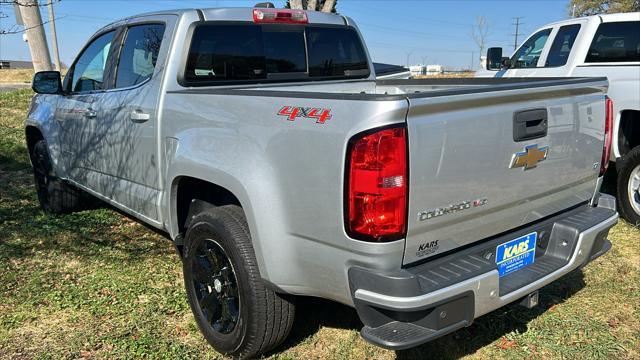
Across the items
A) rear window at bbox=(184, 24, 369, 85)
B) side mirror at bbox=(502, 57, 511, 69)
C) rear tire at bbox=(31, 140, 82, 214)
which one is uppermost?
rear window at bbox=(184, 24, 369, 85)

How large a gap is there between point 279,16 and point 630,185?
3.80 metres

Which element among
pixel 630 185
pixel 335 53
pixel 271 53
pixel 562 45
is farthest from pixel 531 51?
pixel 271 53

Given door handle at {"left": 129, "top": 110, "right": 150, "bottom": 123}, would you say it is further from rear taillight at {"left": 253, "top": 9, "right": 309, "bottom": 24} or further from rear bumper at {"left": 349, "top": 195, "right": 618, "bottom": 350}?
rear bumper at {"left": 349, "top": 195, "right": 618, "bottom": 350}

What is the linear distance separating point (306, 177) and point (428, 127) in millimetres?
542

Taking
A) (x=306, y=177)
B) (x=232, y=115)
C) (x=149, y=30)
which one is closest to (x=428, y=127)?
(x=306, y=177)

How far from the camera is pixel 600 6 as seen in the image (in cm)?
3531

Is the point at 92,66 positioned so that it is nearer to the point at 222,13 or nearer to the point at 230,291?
the point at 222,13

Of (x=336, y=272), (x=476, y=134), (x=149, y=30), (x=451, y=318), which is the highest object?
(x=149, y=30)

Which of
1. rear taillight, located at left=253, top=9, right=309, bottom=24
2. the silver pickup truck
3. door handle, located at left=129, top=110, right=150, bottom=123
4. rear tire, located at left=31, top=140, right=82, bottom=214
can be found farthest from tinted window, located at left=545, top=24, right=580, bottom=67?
rear tire, located at left=31, top=140, right=82, bottom=214

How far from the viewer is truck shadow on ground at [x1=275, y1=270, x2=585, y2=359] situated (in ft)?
9.88

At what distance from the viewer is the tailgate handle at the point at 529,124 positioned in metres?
2.35

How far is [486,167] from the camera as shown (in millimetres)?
2273

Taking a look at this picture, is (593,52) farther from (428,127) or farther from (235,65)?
(428,127)

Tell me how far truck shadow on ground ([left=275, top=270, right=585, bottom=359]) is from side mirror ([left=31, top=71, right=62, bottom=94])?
3.01 m
